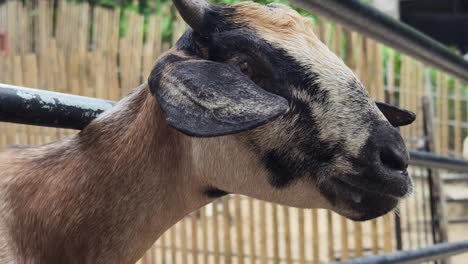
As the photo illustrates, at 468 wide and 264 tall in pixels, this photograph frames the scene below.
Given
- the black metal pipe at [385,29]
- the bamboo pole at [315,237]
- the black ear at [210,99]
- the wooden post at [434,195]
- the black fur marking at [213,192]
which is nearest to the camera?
the black ear at [210,99]

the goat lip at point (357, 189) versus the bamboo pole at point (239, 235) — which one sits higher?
the goat lip at point (357, 189)

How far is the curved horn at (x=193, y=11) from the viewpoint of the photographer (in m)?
0.62

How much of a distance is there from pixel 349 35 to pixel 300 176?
1928mm

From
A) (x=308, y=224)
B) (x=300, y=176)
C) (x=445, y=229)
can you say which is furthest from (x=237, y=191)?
(x=445, y=229)

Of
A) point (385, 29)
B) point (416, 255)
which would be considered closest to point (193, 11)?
point (385, 29)

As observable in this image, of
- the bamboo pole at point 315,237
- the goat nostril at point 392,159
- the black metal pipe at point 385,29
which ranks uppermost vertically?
the black metal pipe at point 385,29

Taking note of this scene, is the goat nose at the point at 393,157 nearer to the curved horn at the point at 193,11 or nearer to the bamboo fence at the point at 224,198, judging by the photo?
the curved horn at the point at 193,11

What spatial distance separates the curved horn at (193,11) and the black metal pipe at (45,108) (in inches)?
6.3

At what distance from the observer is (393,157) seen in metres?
0.61

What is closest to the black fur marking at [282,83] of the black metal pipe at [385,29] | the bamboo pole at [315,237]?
the black metal pipe at [385,29]

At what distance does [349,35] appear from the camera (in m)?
2.48

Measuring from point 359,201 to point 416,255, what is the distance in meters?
0.45

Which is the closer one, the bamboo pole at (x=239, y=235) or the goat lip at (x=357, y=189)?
the goat lip at (x=357, y=189)

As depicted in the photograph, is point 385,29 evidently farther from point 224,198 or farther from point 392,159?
point 224,198
